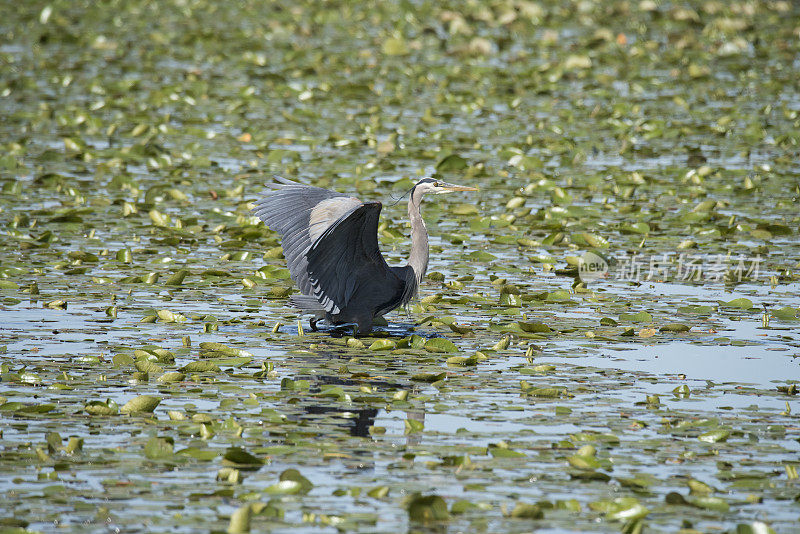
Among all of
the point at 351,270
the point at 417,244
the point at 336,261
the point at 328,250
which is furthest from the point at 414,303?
the point at 328,250

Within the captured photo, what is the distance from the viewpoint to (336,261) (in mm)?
7348

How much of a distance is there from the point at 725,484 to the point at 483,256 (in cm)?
436

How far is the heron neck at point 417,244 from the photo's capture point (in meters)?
7.52

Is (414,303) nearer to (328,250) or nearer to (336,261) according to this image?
(336,261)

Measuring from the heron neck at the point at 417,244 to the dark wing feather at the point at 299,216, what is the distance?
48 centimetres

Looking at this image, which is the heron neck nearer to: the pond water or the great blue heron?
the great blue heron

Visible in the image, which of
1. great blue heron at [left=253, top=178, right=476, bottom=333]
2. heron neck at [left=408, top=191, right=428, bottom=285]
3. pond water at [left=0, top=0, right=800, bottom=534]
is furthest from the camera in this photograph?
heron neck at [left=408, top=191, right=428, bottom=285]

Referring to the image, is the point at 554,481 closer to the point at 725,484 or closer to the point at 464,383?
the point at 725,484

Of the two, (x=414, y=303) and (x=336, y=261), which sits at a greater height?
(x=336, y=261)

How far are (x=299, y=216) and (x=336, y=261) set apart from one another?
15.7 inches

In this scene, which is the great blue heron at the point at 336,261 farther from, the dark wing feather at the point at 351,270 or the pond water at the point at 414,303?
the pond water at the point at 414,303

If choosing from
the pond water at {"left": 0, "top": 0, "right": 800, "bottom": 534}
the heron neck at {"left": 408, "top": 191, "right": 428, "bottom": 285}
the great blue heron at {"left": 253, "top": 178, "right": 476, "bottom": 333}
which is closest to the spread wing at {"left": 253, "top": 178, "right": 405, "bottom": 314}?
the great blue heron at {"left": 253, "top": 178, "right": 476, "bottom": 333}

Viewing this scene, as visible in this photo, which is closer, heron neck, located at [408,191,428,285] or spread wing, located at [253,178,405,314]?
spread wing, located at [253,178,405,314]

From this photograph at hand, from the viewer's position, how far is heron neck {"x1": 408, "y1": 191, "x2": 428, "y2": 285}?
7.52 m
